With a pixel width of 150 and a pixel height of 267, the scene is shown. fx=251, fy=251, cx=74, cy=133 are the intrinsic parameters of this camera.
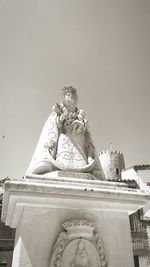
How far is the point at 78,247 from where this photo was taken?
2953mm

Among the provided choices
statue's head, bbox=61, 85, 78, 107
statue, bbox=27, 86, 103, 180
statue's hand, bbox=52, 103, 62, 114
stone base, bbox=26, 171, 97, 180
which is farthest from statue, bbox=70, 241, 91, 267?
statue's head, bbox=61, 85, 78, 107

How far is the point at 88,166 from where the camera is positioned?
3.77m

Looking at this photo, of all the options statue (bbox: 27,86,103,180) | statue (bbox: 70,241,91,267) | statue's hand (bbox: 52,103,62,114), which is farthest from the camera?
statue's hand (bbox: 52,103,62,114)

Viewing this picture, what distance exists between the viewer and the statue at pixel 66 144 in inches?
144

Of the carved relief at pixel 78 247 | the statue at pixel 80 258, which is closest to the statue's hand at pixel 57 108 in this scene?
the carved relief at pixel 78 247

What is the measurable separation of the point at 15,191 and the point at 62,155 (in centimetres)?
107

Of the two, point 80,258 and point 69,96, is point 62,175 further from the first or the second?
point 69,96

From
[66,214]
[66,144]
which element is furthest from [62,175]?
[66,144]

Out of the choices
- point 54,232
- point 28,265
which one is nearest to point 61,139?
point 54,232

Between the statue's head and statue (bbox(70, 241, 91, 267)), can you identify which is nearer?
statue (bbox(70, 241, 91, 267))

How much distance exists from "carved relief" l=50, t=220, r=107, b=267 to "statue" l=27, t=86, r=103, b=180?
34.4 inches

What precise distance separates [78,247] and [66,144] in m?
1.60

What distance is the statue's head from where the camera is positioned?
15.1 feet

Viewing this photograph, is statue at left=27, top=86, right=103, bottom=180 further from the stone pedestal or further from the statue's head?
the stone pedestal
